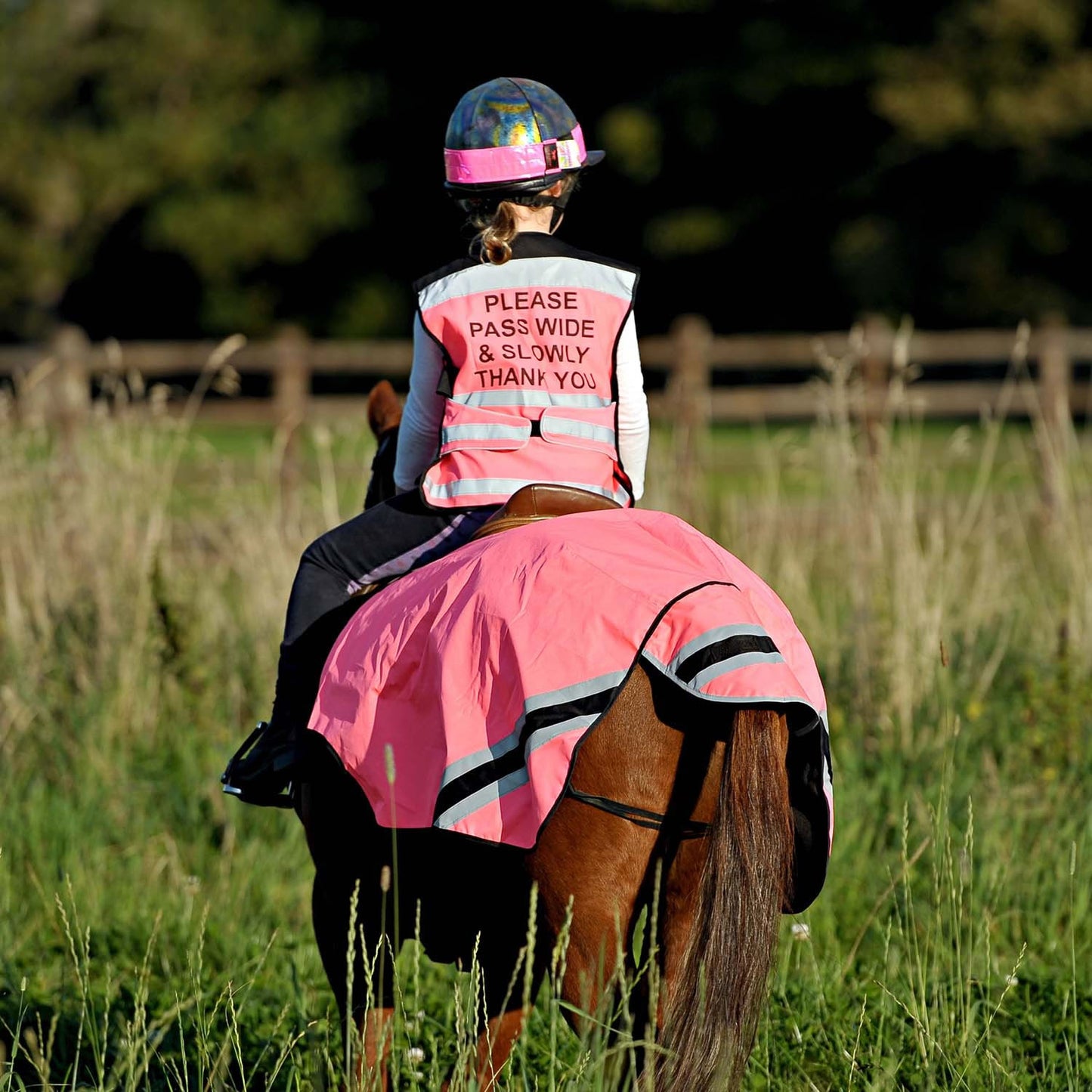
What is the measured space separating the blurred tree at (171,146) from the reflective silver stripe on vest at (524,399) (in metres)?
30.6

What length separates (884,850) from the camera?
4.48 meters

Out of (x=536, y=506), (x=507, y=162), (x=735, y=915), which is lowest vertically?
(x=735, y=915)

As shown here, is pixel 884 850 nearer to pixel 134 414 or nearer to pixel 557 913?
pixel 557 913

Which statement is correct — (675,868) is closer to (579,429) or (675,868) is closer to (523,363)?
(579,429)

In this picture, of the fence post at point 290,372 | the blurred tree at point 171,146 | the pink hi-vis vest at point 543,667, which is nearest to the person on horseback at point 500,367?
the pink hi-vis vest at point 543,667

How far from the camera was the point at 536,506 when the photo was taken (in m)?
2.72

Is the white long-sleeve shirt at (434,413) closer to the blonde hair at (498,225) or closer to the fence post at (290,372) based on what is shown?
the blonde hair at (498,225)

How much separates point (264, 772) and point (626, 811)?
97 centimetres

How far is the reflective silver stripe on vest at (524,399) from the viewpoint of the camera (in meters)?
2.82

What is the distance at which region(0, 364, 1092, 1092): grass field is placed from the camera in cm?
318

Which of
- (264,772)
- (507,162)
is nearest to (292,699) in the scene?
(264,772)

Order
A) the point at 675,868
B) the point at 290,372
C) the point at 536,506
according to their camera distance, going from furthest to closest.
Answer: the point at 290,372
the point at 536,506
the point at 675,868

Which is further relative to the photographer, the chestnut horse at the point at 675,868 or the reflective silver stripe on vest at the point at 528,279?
the reflective silver stripe on vest at the point at 528,279

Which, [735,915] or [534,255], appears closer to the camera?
[735,915]
